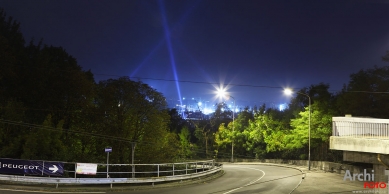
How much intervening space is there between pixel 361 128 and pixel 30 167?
1769 centimetres

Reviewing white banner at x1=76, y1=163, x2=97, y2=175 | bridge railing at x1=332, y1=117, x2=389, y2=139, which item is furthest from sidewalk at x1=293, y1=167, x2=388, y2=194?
white banner at x1=76, y1=163, x2=97, y2=175

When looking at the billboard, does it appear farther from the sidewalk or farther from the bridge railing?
the bridge railing

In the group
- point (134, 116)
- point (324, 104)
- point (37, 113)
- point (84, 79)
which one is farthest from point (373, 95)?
point (37, 113)

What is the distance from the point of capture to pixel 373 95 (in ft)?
114

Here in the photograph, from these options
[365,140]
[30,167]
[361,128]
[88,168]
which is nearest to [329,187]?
[361,128]

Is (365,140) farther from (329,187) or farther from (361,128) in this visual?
(329,187)

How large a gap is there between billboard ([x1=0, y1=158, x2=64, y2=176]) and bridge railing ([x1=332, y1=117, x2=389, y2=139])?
1535 centimetres

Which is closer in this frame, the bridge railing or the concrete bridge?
the concrete bridge

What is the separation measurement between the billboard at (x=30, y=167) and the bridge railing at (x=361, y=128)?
15350 millimetres

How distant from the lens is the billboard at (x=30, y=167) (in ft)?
65.9

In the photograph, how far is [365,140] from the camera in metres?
16.1

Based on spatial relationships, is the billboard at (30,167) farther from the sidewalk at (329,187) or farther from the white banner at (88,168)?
the sidewalk at (329,187)

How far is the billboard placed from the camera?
791 inches

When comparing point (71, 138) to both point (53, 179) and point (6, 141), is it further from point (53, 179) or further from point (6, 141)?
point (53, 179)
